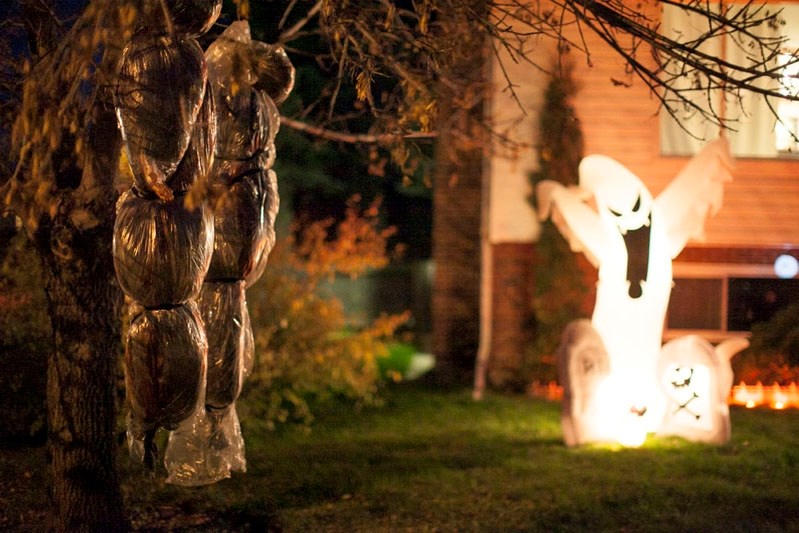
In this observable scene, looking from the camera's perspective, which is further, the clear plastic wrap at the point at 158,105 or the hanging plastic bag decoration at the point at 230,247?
the hanging plastic bag decoration at the point at 230,247

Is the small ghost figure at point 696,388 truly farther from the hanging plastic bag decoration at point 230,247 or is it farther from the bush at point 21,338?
the bush at point 21,338

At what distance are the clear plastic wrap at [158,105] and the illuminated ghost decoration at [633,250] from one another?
19.1 feet

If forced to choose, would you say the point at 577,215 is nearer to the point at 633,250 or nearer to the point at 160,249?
the point at 633,250

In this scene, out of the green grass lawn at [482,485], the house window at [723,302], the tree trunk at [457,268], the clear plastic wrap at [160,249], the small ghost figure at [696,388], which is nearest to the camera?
the clear plastic wrap at [160,249]

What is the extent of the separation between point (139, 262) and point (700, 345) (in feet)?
22.2

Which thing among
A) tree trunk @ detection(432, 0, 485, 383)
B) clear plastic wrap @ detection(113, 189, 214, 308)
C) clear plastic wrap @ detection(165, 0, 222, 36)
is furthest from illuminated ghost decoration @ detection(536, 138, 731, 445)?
clear plastic wrap @ detection(113, 189, 214, 308)

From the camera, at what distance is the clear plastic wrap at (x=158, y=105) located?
190 inches

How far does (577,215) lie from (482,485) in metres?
3.10

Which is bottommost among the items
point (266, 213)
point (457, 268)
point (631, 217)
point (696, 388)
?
point (696, 388)

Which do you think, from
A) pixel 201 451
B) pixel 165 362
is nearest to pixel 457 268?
pixel 201 451

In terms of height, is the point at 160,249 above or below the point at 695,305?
above

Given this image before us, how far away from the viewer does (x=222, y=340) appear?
219 inches

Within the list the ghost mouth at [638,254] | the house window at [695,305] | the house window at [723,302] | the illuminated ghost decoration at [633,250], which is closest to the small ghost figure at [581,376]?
the illuminated ghost decoration at [633,250]

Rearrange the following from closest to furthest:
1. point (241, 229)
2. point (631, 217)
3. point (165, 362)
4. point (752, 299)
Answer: point (165, 362)
point (241, 229)
point (631, 217)
point (752, 299)
